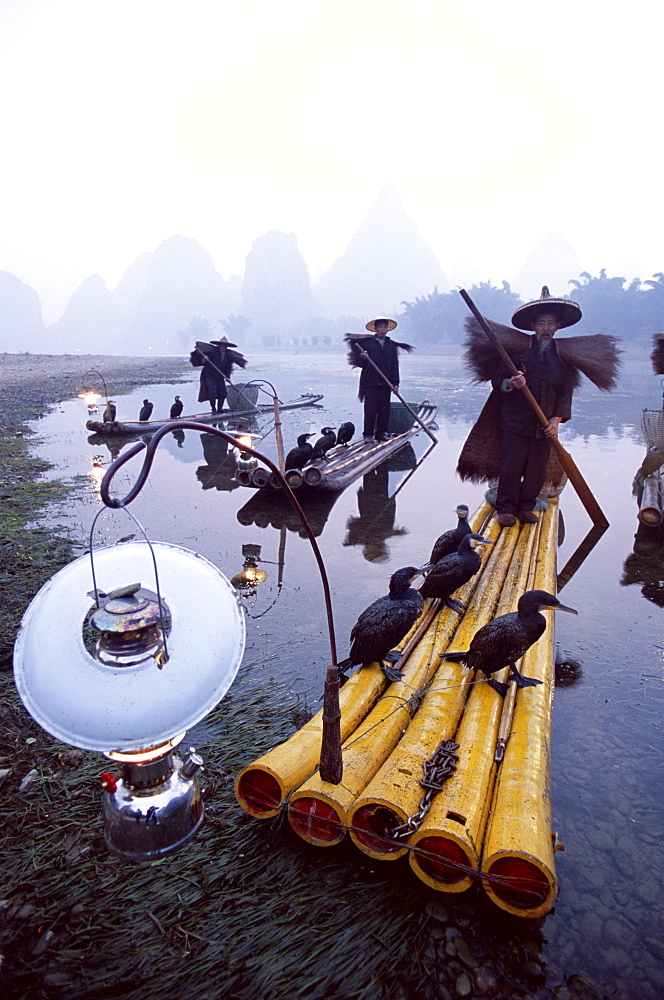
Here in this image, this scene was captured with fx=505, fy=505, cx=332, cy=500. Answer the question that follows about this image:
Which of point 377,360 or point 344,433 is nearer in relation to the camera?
point 344,433

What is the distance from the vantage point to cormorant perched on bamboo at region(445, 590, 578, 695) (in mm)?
3623

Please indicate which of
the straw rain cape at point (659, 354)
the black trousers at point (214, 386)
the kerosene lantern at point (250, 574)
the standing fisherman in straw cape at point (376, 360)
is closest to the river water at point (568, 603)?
the kerosene lantern at point (250, 574)

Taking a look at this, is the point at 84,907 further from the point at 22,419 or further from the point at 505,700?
the point at 22,419

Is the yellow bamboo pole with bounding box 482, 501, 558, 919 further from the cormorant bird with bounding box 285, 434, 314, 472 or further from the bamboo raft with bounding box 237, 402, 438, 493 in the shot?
the cormorant bird with bounding box 285, 434, 314, 472

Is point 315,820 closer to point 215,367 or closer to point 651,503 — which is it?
point 651,503

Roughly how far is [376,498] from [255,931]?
8472 millimetres

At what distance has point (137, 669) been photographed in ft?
6.29

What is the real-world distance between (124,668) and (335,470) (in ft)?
28.5

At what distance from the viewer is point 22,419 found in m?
19.4

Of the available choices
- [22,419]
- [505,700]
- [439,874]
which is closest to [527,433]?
[505,700]

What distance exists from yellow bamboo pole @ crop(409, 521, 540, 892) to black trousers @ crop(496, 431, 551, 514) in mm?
4785

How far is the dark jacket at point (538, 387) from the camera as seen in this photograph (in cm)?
713

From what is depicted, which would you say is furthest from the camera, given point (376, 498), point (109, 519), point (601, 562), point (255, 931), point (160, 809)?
point (376, 498)

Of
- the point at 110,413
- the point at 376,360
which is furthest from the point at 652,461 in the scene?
the point at 110,413
